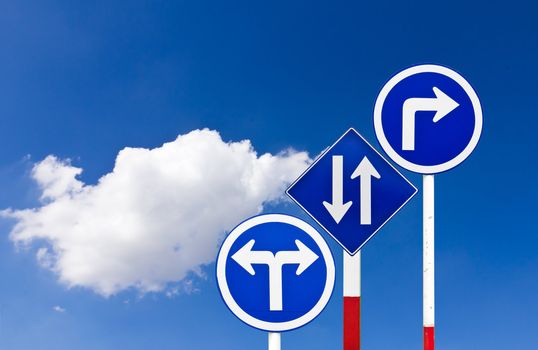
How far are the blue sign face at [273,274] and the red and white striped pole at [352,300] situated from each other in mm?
311

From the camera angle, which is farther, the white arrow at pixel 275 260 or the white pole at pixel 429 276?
the white pole at pixel 429 276

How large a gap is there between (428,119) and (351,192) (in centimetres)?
74

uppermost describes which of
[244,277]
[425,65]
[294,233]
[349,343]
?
[425,65]

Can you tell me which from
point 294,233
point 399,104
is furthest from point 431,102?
point 294,233

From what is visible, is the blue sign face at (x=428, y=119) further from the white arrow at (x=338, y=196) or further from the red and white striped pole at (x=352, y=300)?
the red and white striped pole at (x=352, y=300)

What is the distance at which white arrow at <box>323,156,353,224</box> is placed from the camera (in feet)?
12.4

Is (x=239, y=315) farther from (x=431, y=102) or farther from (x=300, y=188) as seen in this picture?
(x=431, y=102)

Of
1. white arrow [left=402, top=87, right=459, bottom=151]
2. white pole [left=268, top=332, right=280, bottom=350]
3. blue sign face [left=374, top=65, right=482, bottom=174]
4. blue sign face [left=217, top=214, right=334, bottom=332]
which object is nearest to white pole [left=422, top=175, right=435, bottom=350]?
blue sign face [left=374, top=65, right=482, bottom=174]

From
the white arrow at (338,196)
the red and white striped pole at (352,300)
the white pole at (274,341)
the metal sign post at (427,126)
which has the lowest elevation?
the white pole at (274,341)

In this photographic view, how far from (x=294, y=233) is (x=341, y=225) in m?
0.39

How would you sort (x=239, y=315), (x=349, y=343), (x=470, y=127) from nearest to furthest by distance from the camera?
(x=239, y=315), (x=349, y=343), (x=470, y=127)

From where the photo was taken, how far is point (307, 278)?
11.4 feet

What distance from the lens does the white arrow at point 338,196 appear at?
3777 millimetres

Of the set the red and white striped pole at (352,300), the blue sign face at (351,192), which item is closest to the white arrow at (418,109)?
the blue sign face at (351,192)
